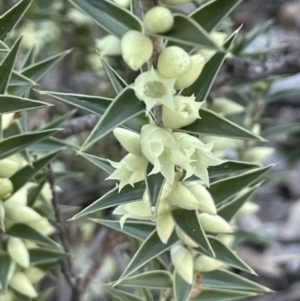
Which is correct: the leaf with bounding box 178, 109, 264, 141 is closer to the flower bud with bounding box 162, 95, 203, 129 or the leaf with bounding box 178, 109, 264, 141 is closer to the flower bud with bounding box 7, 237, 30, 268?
the flower bud with bounding box 162, 95, 203, 129

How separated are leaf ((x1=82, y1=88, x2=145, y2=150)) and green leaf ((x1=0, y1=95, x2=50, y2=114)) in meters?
0.11

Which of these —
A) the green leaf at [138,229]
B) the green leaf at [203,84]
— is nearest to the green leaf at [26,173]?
the green leaf at [138,229]

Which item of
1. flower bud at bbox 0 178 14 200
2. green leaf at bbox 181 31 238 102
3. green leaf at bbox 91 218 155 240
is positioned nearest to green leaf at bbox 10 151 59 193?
flower bud at bbox 0 178 14 200

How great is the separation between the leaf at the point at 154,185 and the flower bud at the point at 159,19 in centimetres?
16

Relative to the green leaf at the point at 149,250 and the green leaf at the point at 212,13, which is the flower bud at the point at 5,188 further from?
the green leaf at the point at 212,13

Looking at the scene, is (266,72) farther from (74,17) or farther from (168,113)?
A: (74,17)

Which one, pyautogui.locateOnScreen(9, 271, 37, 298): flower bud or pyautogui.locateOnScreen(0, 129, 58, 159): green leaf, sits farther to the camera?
pyautogui.locateOnScreen(9, 271, 37, 298): flower bud

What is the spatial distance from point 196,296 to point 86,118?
418 millimetres

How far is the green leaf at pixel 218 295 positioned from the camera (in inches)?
27.5

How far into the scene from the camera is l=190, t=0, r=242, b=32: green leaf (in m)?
0.42

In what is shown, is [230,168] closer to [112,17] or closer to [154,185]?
[154,185]

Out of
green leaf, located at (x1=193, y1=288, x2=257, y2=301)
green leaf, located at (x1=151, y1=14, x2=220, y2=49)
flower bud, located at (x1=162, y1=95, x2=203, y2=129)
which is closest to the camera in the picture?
green leaf, located at (x1=151, y1=14, x2=220, y2=49)

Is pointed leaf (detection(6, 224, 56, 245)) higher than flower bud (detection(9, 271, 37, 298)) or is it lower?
higher

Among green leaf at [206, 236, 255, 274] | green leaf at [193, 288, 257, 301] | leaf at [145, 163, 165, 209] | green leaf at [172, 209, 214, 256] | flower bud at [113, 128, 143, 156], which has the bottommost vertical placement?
green leaf at [193, 288, 257, 301]
